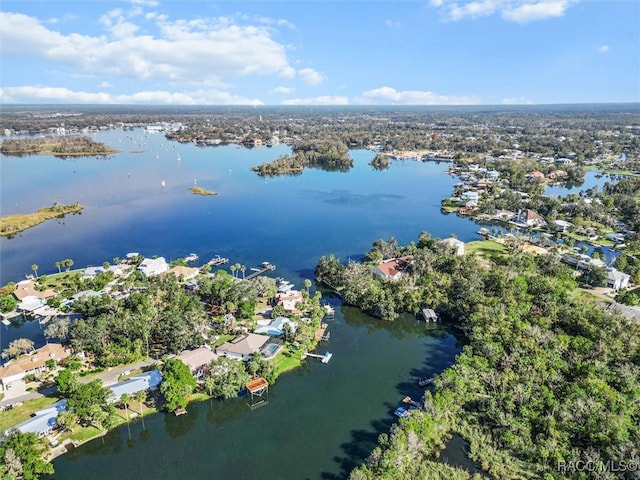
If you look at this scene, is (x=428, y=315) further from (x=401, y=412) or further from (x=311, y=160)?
(x=311, y=160)

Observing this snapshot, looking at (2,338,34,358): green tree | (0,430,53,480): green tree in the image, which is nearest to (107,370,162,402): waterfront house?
(0,430,53,480): green tree

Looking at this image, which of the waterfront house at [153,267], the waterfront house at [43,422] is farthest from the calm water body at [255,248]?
the waterfront house at [153,267]

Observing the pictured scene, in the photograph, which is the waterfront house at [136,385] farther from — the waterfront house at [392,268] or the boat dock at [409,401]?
the waterfront house at [392,268]

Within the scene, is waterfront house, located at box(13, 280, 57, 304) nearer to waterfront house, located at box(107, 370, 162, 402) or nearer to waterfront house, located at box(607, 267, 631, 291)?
waterfront house, located at box(107, 370, 162, 402)

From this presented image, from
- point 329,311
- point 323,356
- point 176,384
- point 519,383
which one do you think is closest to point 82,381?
point 176,384

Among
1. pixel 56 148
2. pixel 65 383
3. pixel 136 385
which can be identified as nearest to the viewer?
pixel 65 383

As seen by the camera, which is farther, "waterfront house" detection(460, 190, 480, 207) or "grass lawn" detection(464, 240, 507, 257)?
"waterfront house" detection(460, 190, 480, 207)
